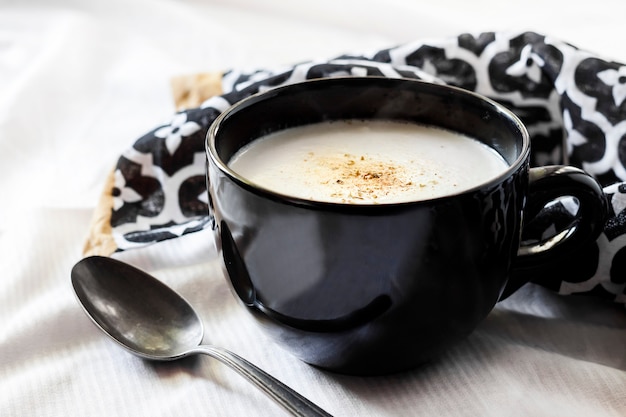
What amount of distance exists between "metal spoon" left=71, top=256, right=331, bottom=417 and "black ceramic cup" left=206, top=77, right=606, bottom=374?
0.07 metres

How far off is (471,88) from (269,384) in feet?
1.29

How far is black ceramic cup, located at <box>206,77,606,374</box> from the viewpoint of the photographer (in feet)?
1.46

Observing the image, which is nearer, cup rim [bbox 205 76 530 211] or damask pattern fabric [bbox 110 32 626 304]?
cup rim [bbox 205 76 530 211]

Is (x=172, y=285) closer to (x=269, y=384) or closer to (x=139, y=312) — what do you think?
(x=139, y=312)

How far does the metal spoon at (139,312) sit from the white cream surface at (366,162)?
123 millimetres

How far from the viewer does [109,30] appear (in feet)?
4.15

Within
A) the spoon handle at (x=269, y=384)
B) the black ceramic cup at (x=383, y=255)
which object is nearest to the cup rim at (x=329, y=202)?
the black ceramic cup at (x=383, y=255)

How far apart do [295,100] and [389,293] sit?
22cm

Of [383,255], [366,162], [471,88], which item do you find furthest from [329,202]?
[471,88]

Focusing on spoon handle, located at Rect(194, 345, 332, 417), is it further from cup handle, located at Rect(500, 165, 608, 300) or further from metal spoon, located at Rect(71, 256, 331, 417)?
cup handle, located at Rect(500, 165, 608, 300)

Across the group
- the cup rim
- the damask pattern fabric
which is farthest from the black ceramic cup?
the damask pattern fabric

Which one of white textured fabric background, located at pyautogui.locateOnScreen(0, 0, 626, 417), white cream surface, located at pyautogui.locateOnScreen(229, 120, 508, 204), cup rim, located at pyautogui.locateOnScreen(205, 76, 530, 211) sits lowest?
white textured fabric background, located at pyautogui.locateOnScreen(0, 0, 626, 417)

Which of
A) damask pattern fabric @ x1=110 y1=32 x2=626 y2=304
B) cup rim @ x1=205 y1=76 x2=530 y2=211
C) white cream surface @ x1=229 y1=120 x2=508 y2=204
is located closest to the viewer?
cup rim @ x1=205 y1=76 x2=530 y2=211

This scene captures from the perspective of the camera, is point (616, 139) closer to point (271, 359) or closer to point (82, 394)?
point (271, 359)
